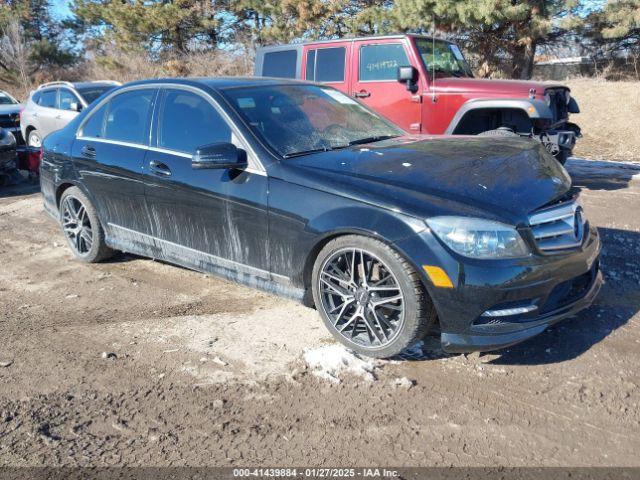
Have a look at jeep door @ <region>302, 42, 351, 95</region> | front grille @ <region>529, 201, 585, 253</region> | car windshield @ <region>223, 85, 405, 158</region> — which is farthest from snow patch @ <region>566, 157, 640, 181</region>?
front grille @ <region>529, 201, 585, 253</region>

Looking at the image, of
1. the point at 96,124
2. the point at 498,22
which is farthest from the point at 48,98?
the point at 498,22

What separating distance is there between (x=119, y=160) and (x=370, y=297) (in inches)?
103

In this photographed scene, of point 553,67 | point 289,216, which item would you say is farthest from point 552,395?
point 553,67

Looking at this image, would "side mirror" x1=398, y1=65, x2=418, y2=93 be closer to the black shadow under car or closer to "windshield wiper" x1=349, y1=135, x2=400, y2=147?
the black shadow under car

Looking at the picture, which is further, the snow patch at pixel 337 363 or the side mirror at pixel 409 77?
the side mirror at pixel 409 77

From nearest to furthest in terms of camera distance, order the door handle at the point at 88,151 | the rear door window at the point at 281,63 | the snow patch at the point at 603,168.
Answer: the door handle at the point at 88,151, the rear door window at the point at 281,63, the snow patch at the point at 603,168

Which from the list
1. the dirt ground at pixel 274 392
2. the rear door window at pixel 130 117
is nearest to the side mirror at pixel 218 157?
the rear door window at pixel 130 117

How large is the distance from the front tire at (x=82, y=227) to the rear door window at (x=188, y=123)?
4.25ft

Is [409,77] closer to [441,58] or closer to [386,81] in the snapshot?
[386,81]

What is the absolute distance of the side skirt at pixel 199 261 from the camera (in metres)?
4.03

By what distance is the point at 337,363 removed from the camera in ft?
11.9

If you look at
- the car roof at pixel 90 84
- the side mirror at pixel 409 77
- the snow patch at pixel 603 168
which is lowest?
the snow patch at pixel 603 168

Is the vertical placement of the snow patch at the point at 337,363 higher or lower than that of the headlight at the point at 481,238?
lower

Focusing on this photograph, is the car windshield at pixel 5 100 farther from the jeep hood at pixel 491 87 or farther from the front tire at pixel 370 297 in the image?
the front tire at pixel 370 297
